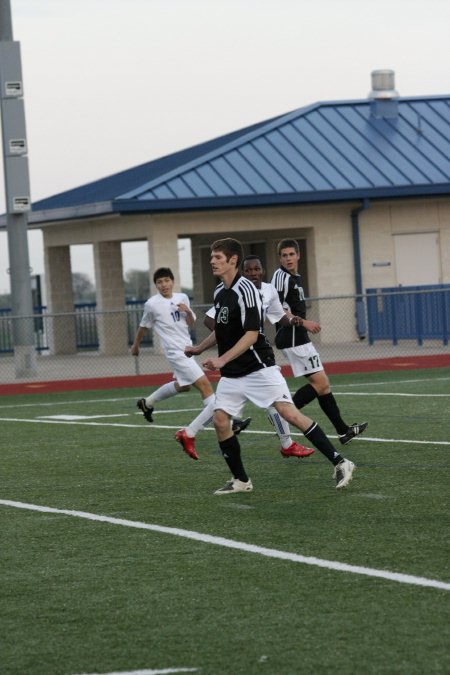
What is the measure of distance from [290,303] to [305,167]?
20.0 metres

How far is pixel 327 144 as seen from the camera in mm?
33562

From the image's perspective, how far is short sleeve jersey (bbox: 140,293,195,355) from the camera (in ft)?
49.9

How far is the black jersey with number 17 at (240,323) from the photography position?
9.83 m

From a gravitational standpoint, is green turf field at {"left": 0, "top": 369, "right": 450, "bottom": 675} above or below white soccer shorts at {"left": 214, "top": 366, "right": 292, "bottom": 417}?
below

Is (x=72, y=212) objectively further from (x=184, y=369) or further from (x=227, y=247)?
(x=227, y=247)

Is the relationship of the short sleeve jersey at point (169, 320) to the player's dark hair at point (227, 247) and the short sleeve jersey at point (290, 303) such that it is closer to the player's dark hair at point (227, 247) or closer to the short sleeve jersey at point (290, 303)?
the short sleeve jersey at point (290, 303)

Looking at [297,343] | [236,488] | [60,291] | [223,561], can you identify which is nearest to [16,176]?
[60,291]

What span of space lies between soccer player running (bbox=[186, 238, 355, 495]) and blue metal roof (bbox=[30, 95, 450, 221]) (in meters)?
19.7

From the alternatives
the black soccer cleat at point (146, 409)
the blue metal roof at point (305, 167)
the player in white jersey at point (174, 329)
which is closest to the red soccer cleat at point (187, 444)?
the player in white jersey at point (174, 329)

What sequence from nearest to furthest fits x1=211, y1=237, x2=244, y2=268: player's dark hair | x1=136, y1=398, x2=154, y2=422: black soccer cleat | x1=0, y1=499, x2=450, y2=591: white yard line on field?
x1=0, y1=499, x2=450, y2=591: white yard line on field
x1=211, y1=237, x2=244, y2=268: player's dark hair
x1=136, y1=398, x2=154, y2=422: black soccer cleat

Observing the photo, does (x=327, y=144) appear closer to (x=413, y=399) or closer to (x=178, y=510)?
(x=413, y=399)

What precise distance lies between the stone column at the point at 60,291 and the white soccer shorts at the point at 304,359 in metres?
23.1

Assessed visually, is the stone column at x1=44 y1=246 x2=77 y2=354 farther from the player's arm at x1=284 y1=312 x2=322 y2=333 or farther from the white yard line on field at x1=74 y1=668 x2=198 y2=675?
the white yard line on field at x1=74 y1=668 x2=198 y2=675

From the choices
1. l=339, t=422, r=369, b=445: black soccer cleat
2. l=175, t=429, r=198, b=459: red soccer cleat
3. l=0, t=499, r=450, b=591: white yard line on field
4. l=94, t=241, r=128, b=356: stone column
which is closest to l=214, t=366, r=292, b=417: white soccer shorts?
l=0, t=499, r=450, b=591: white yard line on field
